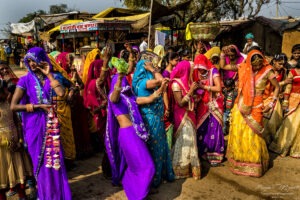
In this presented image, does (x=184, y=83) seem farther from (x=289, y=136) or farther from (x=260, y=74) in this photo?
(x=289, y=136)

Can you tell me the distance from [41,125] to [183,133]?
2.01 metres

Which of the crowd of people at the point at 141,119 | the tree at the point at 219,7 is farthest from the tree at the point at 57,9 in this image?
the crowd of people at the point at 141,119

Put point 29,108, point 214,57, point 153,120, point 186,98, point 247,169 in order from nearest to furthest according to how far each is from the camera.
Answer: point 29,108
point 153,120
point 186,98
point 247,169
point 214,57

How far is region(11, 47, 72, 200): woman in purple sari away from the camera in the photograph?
3.17 meters

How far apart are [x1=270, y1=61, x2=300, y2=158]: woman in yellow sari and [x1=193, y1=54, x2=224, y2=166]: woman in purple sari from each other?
1310 mm

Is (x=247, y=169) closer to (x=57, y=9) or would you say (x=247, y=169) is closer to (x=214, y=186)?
(x=214, y=186)

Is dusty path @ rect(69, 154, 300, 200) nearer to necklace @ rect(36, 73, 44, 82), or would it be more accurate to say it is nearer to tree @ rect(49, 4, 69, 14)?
necklace @ rect(36, 73, 44, 82)

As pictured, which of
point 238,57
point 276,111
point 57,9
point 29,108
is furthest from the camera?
point 57,9

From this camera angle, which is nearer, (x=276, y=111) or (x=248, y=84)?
(x=248, y=84)

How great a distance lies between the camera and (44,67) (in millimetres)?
3148

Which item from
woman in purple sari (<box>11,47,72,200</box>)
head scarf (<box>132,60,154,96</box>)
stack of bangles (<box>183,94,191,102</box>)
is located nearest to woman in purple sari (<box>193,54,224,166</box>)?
stack of bangles (<box>183,94,191,102</box>)

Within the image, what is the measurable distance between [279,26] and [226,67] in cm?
787

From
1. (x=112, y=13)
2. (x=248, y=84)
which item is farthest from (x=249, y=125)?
(x=112, y=13)

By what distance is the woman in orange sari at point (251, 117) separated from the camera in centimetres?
416
